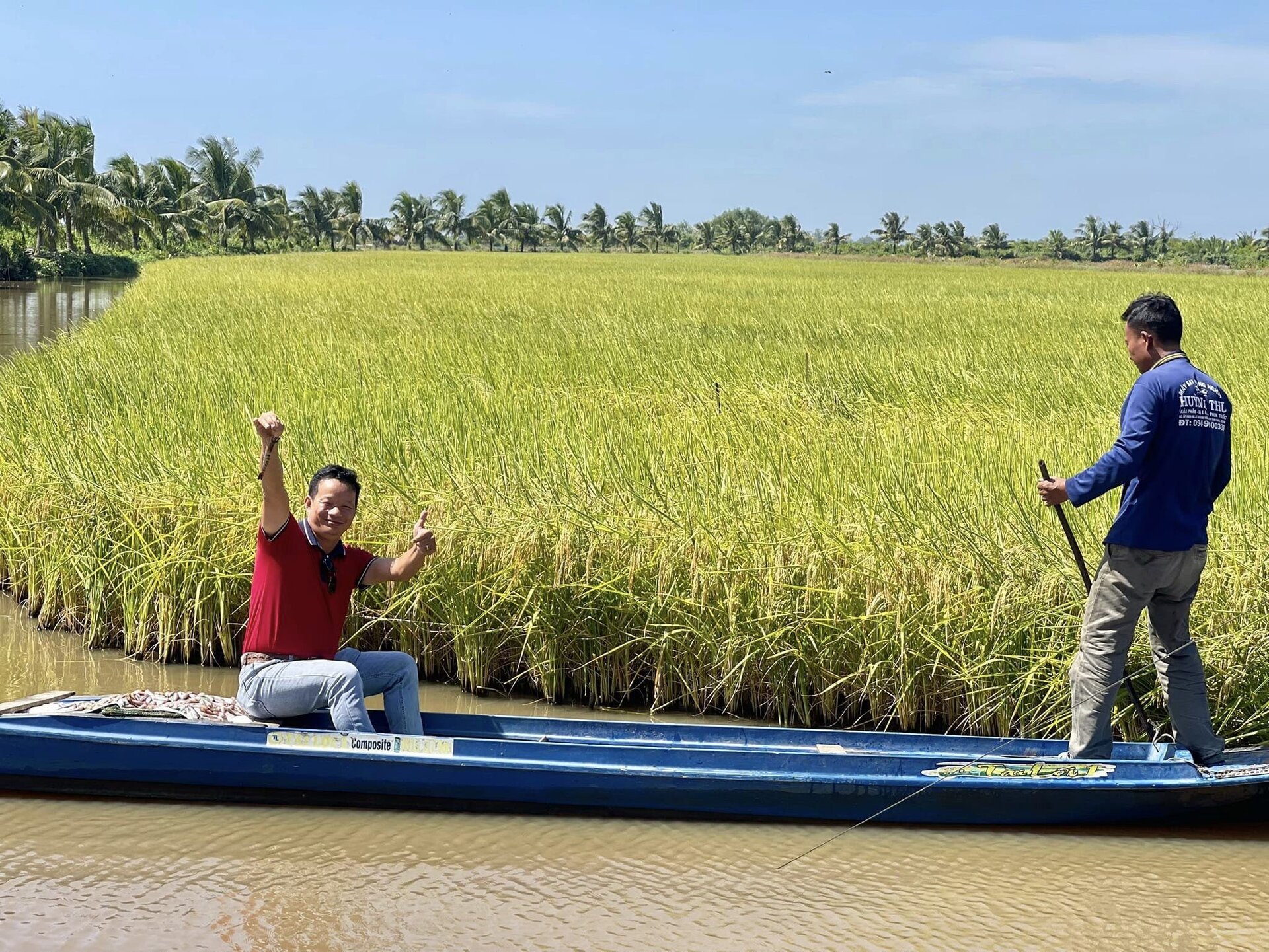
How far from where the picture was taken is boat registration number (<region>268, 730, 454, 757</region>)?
4172mm

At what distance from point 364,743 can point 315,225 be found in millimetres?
83832

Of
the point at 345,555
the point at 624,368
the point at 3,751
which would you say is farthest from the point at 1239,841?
the point at 624,368

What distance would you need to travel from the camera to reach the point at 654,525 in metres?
5.65

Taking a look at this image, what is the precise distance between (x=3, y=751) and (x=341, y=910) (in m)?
1.41

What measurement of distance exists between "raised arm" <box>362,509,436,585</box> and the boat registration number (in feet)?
1.65

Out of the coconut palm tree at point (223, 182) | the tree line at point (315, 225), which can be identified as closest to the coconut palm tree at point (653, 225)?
the tree line at point (315, 225)

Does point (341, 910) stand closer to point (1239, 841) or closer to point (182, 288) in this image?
point (1239, 841)

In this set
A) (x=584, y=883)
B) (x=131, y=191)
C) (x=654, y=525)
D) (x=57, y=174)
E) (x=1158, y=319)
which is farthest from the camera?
(x=131, y=191)

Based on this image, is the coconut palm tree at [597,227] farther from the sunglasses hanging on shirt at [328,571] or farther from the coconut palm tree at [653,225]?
the sunglasses hanging on shirt at [328,571]

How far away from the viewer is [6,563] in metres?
6.85

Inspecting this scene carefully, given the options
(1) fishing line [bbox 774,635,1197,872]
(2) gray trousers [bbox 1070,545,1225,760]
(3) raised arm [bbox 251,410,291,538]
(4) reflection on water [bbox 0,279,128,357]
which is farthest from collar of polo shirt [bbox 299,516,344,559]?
(4) reflection on water [bbox 0,279,128,357]

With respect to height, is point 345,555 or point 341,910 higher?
point 345,555

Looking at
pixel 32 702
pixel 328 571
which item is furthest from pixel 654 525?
pixel 32 702

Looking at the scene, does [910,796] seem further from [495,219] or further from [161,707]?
[495,219]
